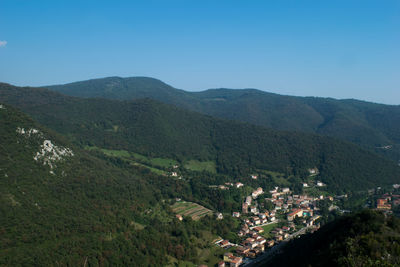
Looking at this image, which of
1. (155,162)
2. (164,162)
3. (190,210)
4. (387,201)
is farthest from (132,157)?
(387,201)

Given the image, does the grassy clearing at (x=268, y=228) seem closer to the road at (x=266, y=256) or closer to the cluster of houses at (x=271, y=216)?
the cluster of houses at (x=271, y=216)

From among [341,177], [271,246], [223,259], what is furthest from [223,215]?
[341,177]

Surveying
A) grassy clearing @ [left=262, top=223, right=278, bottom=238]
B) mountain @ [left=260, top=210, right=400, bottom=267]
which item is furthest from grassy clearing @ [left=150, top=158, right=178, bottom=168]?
mountain @ [left=260, top=210, right=400, bottom=267]

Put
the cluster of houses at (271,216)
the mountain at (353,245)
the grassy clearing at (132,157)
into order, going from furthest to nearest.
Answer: the grassy clearing at (132,157) → the cluster of houses at (271,216) → the mountain at (353,245)

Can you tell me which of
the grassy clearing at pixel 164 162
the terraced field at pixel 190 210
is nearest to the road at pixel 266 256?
the terraced field at pixel 190 210

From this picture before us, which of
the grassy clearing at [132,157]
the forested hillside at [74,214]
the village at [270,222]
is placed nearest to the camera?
the forested hillside at [74,214]

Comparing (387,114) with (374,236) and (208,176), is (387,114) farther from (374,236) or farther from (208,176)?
(374,236)
